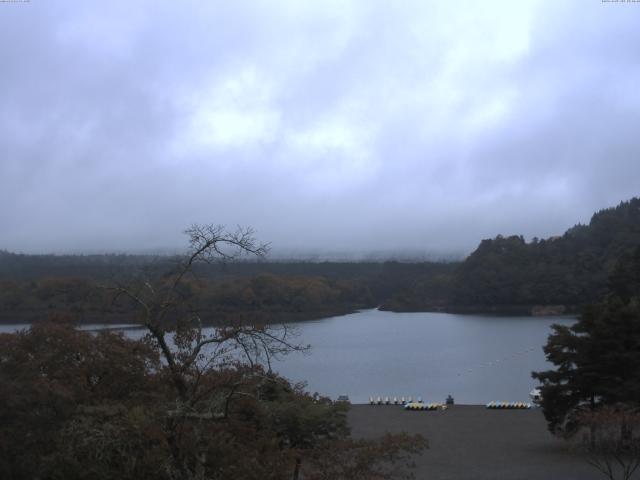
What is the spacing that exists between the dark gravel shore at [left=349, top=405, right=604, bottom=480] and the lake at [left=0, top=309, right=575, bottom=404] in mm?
3504

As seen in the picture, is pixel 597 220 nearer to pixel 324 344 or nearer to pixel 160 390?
pixel 324 344

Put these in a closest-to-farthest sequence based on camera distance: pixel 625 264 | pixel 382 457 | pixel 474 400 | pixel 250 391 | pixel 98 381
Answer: pixel 250 391, pixel 382 457, pixel 98 381, pixel 474 400, pixel 625 264

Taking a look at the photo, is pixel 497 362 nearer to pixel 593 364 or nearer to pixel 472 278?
pixel 593 364

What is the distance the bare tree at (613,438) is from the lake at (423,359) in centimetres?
616

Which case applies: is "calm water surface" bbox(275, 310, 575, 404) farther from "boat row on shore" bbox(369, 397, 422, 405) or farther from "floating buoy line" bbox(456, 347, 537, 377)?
"boat row on shore" bbox(369, 397, 422, 405)

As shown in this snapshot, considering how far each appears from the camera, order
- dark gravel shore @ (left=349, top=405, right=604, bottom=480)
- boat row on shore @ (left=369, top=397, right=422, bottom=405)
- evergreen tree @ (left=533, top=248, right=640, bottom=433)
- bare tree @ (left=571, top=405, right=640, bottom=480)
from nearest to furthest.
A: bare tree @ (left=571, top=405, right=640, bottom=480)
dark gravel shore @ (left=349, top=405, right=604, bottom=480)
evergreen tree @ (left=533, top=248, right=640, bottom=433)
boat row on shore @ (left=369, top=397, right=422, bottom=405)

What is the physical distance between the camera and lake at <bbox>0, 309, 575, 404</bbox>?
27016mm

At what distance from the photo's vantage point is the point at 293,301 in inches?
2201

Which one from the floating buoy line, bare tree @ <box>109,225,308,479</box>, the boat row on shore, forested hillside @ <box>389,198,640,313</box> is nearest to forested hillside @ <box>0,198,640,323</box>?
forested hillside @ <box>389,198,640,313</box>

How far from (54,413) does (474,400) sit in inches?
757

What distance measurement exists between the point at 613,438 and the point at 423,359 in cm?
2476

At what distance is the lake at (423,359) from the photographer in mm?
27016

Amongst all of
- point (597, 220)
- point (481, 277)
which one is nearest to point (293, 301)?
point (481, 277)

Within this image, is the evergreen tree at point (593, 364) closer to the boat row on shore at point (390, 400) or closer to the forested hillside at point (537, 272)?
the boat row on shore at point (390, 400)
